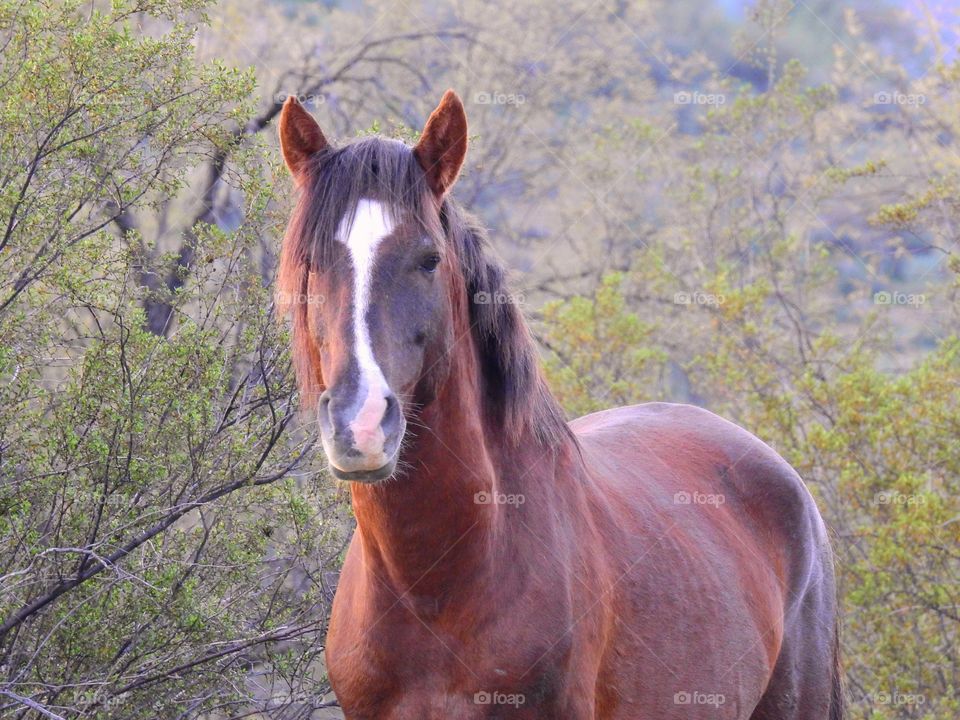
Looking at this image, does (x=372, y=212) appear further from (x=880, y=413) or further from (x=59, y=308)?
(x=880, y=413)

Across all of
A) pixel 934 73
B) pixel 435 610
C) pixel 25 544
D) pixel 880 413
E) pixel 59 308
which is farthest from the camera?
pixel 934 73

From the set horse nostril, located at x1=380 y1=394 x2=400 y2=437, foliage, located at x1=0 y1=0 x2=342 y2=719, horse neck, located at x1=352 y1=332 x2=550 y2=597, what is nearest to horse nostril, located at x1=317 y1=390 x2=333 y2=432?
horse nostril, located at x1=380 y1=394 x2=400 y2=437

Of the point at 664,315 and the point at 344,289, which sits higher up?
the point at 344,289

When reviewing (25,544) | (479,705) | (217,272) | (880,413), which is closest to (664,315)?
(880,413)

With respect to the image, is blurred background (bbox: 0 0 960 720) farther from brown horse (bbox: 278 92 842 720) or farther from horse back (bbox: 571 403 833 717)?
horse back (bbox: 571 403 833 717)

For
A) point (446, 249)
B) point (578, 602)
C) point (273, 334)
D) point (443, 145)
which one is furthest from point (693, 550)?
point (273, 334)

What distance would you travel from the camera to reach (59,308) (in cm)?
491

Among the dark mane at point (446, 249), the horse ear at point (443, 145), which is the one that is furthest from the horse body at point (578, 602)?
the horse ear at point (443, 145)

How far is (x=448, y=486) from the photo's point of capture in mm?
3078

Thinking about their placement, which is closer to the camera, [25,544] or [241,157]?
[25,544]

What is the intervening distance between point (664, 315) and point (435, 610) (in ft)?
27.3

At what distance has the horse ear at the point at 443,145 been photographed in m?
3.14

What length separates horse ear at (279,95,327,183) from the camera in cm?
317

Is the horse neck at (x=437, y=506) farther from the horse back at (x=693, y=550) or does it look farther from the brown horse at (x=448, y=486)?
the horse back at (x=693, y=550)
